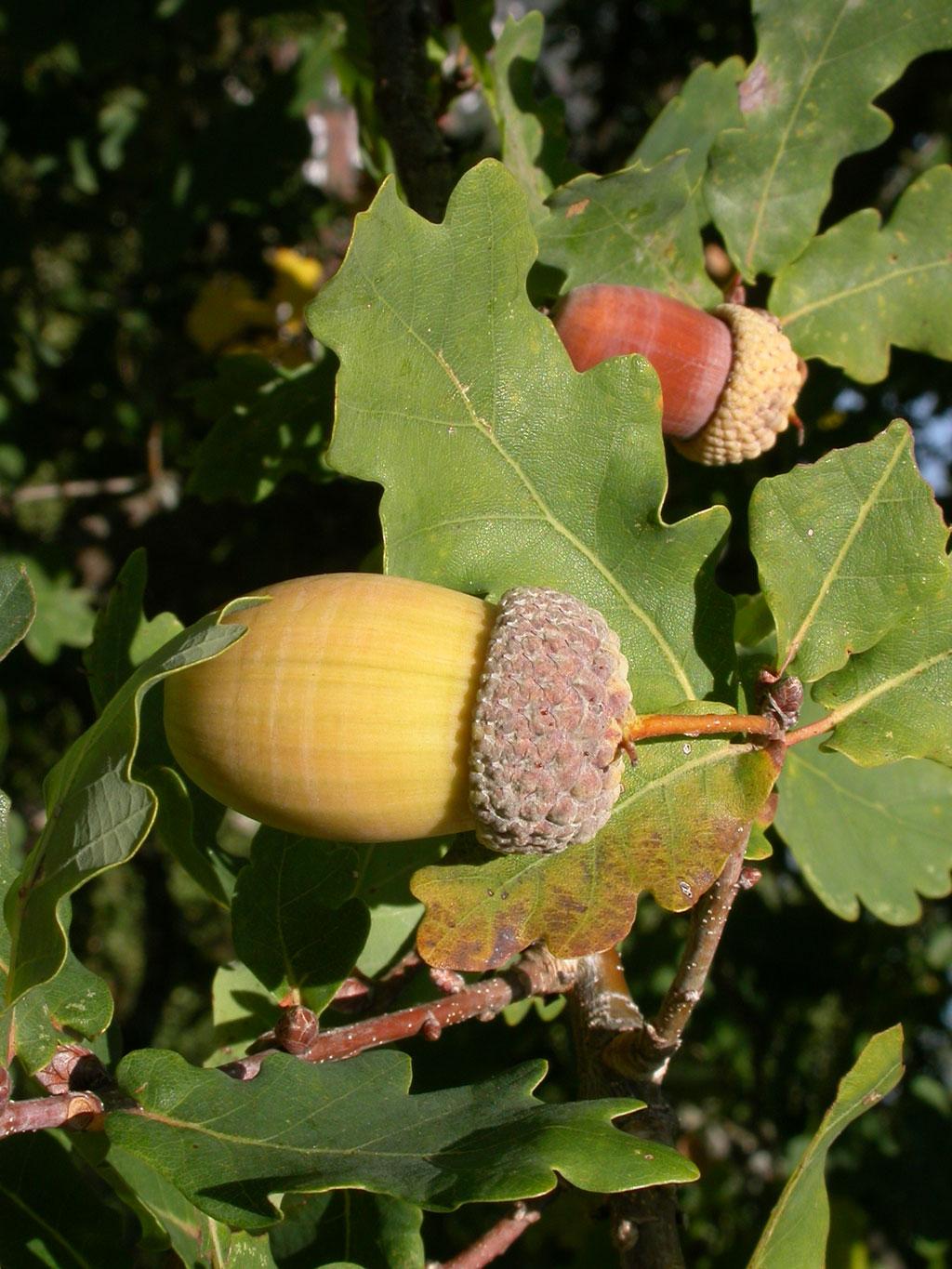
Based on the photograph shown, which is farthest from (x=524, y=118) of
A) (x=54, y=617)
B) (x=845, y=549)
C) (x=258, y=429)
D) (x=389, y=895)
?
(x=54, y=617)

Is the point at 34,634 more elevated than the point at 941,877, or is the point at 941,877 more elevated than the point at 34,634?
the point at 34,634

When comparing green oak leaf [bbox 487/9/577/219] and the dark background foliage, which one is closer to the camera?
green oak leaf [bbox 487/9/577/219]

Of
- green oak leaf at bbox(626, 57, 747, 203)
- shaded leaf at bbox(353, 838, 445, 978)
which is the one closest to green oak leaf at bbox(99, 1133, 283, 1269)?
shaded leaf at bbox(353, 838, 445, 978)

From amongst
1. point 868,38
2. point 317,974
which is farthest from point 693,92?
point 317,974

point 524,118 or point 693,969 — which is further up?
point 524,118

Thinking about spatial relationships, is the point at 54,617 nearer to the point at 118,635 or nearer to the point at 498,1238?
the point at 118,635

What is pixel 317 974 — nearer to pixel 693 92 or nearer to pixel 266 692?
pixel 266 692

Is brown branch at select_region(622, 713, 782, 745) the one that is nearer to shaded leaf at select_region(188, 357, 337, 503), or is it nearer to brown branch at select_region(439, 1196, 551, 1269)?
brown branch at select_region(439, 1196, 551, 1269)
